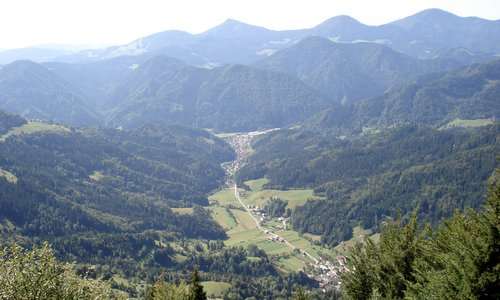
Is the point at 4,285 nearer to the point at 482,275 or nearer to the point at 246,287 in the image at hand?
the point at 482,275

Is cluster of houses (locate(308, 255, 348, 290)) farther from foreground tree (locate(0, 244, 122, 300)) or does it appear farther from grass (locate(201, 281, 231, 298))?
foreground tree (locate(0, 244, 122, 300))

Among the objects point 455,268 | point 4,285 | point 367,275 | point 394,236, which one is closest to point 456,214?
point 455,268

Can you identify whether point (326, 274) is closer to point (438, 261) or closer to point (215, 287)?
point (215, 287)

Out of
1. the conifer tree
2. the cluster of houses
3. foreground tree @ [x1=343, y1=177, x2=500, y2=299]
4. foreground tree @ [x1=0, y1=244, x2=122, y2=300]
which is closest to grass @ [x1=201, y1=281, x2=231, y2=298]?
the cluster of houses

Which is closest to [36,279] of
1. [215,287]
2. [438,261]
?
[438,261]

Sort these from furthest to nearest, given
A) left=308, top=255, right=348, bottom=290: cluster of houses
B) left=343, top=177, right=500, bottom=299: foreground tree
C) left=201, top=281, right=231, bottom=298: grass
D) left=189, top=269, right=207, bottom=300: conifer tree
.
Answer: left=308, top=255, right=348, bottom=290: cluster of houses, left=201, top=281, right=231, bottom=298: grass, left=189, top=269, right=207, bottom=300: conifer tree, left=343, top=177, right=500, bottom=299: foreground tree

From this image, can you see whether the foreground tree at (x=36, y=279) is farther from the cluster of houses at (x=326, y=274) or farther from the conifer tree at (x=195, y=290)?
the cluster of houses at (x=326, y=274)
